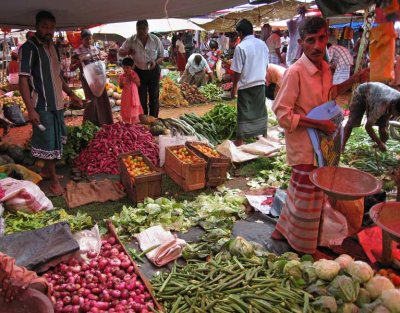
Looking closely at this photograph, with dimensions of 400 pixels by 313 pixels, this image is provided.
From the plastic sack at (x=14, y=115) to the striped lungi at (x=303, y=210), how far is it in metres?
7.54

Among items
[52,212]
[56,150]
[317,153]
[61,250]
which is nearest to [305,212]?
[317,153]

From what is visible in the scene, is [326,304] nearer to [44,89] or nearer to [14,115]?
[44,89]

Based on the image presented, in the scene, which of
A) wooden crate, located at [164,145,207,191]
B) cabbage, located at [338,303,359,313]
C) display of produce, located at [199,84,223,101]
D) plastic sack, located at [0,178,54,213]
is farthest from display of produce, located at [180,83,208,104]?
cabbage, located at [338,303,359,313]

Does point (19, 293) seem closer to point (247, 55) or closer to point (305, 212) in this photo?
point (305, 212)

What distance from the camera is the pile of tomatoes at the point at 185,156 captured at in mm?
5475

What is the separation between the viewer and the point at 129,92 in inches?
285

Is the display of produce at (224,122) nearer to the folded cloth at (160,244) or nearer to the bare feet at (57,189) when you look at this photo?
the bare feet at (57,189)

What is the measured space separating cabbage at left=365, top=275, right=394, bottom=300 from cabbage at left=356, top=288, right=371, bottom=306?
36 millimetres

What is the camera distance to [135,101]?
731 centimetres

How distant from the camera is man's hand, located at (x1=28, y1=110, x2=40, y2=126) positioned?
467 centimetres

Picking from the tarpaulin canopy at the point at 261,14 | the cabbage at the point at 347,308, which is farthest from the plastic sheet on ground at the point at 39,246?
the tarpaulin canopy at the point at 261,14

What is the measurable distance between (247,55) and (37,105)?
3.44 m

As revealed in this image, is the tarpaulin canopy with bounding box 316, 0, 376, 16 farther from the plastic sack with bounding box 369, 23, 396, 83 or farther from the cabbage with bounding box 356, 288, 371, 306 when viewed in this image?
the cabbage with bounding box 356, 288, 371, 306

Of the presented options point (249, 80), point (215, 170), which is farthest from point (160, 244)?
point (249, 80)
